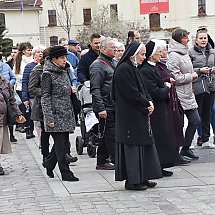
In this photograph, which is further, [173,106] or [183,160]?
[183,160]

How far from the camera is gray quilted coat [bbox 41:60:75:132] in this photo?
26.0 feet

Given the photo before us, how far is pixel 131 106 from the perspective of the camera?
7.30 metres

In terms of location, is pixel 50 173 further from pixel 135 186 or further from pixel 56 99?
pixel 135 186

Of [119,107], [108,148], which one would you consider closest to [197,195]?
[119,107]

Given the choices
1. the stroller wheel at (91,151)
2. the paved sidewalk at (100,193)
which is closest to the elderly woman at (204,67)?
the paved sidewalk at (100,193)

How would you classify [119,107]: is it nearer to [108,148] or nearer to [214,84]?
[108,148]

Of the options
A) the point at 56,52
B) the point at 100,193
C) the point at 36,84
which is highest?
the point at 56,52

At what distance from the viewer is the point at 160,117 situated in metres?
7.95

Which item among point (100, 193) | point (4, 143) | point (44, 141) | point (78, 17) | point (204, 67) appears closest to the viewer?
point (100, 193)

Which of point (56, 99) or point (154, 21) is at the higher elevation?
point (154, 21)

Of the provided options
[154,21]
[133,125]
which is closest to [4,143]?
[133,125]

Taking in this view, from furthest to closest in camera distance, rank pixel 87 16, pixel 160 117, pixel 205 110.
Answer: pixel 87 16
pixel 205 110
pixel 160 117

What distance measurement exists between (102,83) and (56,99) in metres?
0.96

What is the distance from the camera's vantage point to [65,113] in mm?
8008
